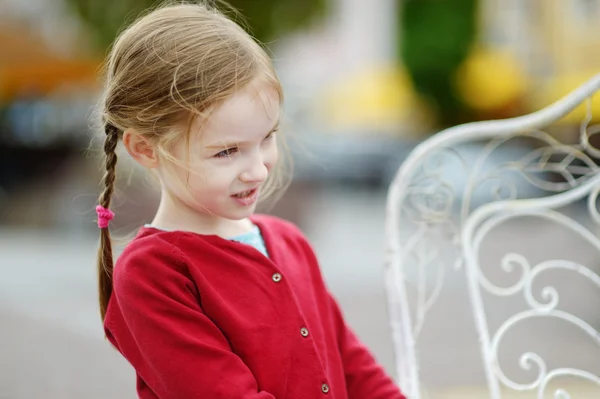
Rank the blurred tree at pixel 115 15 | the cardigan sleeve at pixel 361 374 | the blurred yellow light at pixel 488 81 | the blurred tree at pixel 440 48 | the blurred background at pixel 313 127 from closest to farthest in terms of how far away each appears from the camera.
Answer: the cardigan sleeve at pixel 361 374, the blurred background at pixel 313 127, the blurred tree at pixel 115 15, the blurred yellow light at pixel 488 81, the blurred tree at pixel 440 48

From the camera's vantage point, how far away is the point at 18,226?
9.59 metres

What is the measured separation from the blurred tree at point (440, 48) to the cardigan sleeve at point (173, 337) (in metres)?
14.8

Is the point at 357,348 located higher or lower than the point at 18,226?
higher

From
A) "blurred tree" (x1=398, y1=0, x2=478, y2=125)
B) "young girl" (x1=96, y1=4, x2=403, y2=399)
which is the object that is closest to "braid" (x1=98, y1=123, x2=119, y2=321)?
"young girl" (x1=96, y1=4, x2=403, y2=399)

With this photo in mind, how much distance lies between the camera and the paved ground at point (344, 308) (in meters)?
4.19

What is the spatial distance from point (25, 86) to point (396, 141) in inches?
294

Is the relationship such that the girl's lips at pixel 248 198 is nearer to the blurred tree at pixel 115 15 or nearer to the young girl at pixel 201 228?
the young girl at pixel 201 228

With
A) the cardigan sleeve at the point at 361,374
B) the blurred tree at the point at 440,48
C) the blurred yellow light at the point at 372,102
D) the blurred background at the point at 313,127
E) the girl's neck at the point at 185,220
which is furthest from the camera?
the blurred yellow light at the point at 372,102

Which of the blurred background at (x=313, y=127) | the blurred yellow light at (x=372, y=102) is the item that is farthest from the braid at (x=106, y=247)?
the blurred yellow light at (x=372, y=102)

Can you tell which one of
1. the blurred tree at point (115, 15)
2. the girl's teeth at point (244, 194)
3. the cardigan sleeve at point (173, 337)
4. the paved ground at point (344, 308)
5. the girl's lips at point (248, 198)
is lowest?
the paved ground at point (344, 308)

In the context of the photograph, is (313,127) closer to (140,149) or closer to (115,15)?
(115,15)

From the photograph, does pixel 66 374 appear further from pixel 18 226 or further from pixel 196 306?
pixel 18 226

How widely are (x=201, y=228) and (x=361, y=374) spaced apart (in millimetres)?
479

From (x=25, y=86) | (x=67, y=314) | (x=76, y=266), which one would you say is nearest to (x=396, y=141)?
(x=25, y=86)
